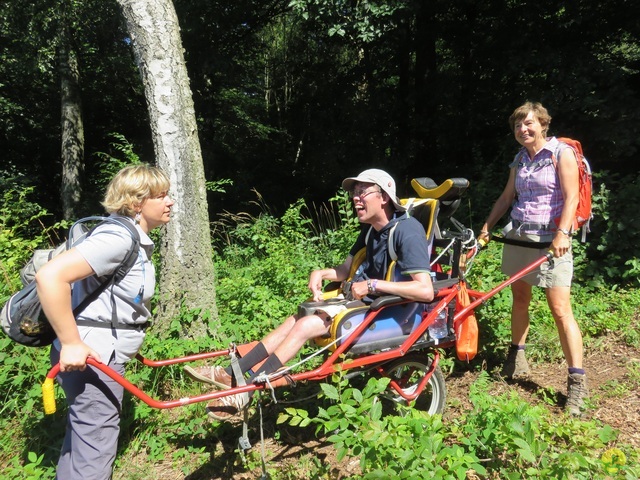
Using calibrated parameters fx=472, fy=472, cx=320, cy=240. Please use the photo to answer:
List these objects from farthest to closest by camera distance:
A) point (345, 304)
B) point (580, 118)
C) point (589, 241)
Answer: point (580, 118)
point (589, 241)
point (345, 304)

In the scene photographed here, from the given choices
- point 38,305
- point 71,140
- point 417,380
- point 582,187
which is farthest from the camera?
point 71,140

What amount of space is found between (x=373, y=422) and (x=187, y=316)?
93.0 inches

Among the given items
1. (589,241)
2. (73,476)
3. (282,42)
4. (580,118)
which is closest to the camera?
(73,476)

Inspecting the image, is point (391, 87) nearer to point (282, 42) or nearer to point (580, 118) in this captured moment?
point (580, 118)

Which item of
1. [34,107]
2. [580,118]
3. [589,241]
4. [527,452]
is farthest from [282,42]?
[527,452]

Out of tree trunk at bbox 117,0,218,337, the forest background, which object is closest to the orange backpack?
the forest background

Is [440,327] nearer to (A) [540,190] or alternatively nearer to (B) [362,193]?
(B) [362,193]

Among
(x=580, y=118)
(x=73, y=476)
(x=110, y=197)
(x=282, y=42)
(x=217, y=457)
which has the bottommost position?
(x=217, y=457)

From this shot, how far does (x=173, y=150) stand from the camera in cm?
419

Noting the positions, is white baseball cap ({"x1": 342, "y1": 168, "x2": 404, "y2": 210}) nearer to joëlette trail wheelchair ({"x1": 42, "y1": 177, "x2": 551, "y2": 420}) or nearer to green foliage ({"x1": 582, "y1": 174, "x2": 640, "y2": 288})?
joëlette trail wheelchair ({"x1": 42, "y1": 177, "x2": 551, "y2": 420})

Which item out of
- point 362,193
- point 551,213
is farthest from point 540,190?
point 362,193

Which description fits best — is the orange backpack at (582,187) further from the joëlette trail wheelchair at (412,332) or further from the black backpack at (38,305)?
the black backpack at (38,305)

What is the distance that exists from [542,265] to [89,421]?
2931 millimetres

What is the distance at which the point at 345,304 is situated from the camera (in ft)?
10.0
